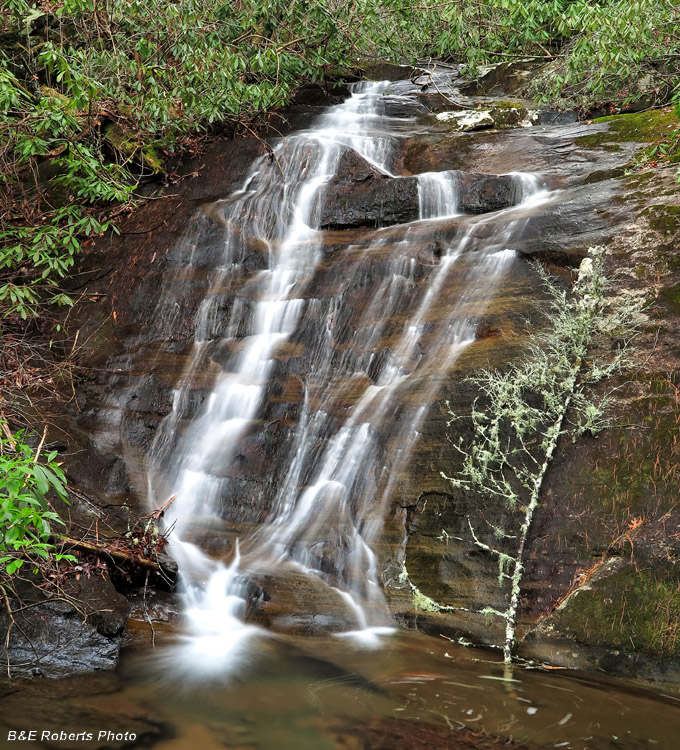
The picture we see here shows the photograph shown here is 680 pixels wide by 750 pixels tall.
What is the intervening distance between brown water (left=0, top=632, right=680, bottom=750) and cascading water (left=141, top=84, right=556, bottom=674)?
1.51 ft

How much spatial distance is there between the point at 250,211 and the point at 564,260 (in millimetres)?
5288

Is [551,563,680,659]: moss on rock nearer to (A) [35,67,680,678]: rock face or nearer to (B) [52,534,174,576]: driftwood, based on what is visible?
(A) [35,67,680,678]: rock face

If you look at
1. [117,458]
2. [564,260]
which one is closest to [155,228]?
[117,458]

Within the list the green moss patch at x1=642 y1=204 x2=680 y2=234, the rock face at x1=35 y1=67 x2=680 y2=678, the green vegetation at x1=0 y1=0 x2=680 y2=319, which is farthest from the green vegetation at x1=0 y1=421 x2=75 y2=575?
the green moss patch at x1=642 y1=204 x2=680 y2=234

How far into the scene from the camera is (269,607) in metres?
5.39

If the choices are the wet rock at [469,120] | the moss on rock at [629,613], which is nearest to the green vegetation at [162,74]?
the wet rock at [469,120]

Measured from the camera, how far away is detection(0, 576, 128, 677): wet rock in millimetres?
4430

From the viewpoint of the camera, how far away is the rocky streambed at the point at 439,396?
4.67 m

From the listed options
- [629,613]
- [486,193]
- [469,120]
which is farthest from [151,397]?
[469,120]

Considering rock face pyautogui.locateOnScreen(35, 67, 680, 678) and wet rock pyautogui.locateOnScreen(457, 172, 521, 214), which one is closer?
rock face pyautogui.locateOnScreen(35, 67, 680, 678)

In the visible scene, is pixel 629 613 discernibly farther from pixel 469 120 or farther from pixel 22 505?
pixel 469 120

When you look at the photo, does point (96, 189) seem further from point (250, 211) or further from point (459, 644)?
point (459, 644)

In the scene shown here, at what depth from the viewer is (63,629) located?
4605 millimetres

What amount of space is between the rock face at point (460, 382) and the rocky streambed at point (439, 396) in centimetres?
2
